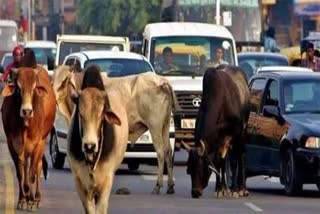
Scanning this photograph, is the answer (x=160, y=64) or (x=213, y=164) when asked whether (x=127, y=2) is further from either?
(x=213, y=164)

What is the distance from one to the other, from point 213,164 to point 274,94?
1938mm

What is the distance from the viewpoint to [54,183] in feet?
83.4

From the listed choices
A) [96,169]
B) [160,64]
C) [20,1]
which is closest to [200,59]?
[160,64]

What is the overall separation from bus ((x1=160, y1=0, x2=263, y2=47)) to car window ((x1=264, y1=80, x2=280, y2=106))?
1025 inches

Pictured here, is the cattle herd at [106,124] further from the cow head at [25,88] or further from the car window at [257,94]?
the car window at [257,94]

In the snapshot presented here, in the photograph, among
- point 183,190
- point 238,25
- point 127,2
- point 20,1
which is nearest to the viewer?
point 183,190

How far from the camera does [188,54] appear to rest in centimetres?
3198

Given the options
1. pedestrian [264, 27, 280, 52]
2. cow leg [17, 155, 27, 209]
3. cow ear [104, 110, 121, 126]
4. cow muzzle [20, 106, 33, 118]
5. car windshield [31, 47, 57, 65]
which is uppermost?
cow ear [104, 110, 121, 126]

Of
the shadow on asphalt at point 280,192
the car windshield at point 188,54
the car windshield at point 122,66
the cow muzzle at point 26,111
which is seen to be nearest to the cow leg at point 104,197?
the cow muzzle at point 26,111

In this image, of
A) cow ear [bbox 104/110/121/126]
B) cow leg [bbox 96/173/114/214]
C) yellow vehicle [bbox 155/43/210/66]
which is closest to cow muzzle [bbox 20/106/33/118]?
cow leg [bbox 96/173/114/214]

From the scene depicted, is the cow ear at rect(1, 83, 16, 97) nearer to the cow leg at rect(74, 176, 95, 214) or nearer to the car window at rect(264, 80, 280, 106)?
the cow leg at rect(74, 176, 95, 214)

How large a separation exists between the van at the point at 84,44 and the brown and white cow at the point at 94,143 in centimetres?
1866

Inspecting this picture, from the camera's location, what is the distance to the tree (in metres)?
91.4

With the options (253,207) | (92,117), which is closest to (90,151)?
(92,117)
